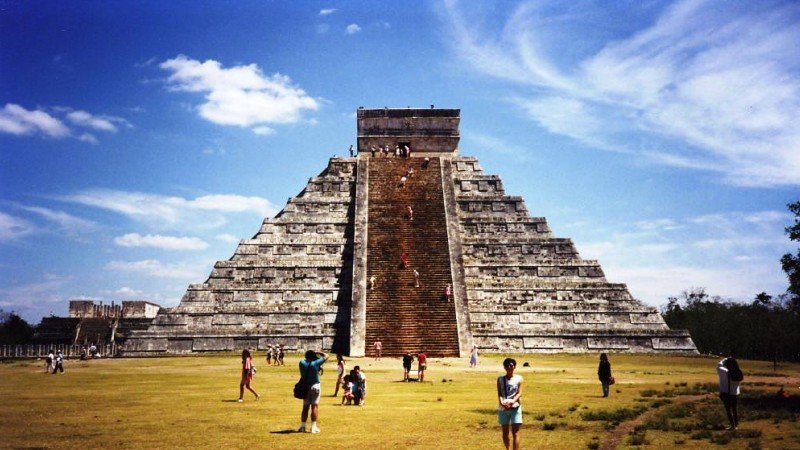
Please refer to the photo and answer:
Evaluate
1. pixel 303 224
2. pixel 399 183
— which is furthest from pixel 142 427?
pixel 399 183

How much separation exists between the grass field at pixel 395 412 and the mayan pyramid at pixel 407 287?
670cm

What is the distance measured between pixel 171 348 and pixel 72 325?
75.1 ft

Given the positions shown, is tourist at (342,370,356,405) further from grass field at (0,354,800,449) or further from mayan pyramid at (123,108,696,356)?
mayan pyramid at (123,108,696,356)

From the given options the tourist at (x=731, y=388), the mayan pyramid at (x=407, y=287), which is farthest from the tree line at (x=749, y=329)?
the tourist at (x=731, y=388)

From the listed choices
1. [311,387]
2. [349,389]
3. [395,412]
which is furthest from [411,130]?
[311,387]

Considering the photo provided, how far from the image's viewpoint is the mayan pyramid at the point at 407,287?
2789 centimetres

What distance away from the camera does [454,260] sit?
3016 centimetres

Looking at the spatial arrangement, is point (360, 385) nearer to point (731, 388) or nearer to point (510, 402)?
point (510, 402)

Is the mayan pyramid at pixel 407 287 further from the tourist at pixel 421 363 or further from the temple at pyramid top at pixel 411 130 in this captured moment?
the tourist at pixel 421 363

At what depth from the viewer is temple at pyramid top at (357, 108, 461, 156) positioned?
39.5m

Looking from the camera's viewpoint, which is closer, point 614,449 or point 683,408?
point 614,449

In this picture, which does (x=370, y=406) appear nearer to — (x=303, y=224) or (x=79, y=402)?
(x=79, y=402)

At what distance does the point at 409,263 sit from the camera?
29938 millimetres

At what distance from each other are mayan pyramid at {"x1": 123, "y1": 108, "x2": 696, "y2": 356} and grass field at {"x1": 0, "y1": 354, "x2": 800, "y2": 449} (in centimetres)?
670
